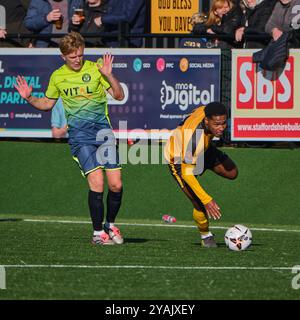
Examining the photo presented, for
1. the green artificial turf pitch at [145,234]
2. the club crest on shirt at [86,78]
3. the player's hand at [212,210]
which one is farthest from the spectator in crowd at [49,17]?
the player's hand at [212,210]

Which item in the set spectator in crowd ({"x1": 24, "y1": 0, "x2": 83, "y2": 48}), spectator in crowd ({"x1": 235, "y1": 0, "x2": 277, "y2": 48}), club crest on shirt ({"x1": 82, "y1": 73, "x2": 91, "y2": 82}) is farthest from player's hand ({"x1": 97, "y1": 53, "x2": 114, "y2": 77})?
spectator in crowd ({"x1": 24, "y1": 0, "x2": 83, "y2": 48})

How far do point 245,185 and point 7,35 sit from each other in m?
5.39

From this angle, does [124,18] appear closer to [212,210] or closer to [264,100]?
[264,100]

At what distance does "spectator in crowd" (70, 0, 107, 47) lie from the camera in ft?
68.1

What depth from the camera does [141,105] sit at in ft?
65.2

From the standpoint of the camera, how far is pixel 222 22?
20000 mm

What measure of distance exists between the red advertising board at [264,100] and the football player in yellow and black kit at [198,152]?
209 inches

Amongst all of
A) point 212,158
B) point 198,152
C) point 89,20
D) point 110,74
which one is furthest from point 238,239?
point 89,20

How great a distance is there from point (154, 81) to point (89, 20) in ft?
6.58

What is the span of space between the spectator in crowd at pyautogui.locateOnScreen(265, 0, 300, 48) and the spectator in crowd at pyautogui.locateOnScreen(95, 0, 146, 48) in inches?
96.2

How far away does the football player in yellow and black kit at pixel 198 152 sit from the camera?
1348 centimetres

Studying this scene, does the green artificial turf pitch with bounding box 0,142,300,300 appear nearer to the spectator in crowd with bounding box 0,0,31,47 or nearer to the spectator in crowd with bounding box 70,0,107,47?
the spectator in crowd with bounding box 70,0,107,47
